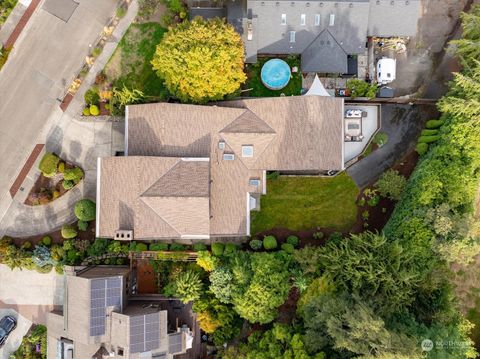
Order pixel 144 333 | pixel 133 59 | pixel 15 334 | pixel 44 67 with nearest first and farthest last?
pixel 144 333 < pixel 15 334 < pixel 44 67 < pixel 133 59

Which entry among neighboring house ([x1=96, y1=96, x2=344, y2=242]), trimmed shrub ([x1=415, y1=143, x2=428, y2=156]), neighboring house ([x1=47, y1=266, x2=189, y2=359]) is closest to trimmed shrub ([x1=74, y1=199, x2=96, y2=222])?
neighboring house ([x1=96, y1=96, x2=344, y2=242])

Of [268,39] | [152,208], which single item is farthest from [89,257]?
[268,39]

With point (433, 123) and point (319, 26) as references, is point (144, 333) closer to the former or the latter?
point (319, 26)

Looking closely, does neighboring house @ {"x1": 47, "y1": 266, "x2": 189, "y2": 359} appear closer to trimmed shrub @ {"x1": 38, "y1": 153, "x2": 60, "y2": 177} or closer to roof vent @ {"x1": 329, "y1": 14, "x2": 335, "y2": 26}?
trimmed shrub @ {"x1": 38, "y1": 153, "x2": 60, "y2": 177}

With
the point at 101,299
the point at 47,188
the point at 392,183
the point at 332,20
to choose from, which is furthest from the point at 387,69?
→ the point at 47,188

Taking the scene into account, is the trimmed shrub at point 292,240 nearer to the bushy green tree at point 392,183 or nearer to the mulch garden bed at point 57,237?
Answer: the bushy green tree at point 392,183

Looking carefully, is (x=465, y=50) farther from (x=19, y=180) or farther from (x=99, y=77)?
(x=19, y=180)

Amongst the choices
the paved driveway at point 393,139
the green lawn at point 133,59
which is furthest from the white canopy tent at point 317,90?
the green lawn at point 133,59
